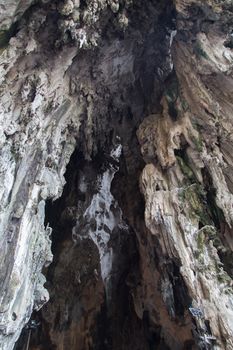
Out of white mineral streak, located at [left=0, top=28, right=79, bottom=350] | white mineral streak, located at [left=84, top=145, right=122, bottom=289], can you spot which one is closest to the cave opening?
white mineral streak, located at [left=84, top=145, right=122, bottom=289]

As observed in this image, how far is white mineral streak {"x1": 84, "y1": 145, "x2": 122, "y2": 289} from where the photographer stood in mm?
12977

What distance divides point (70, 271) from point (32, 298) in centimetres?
492

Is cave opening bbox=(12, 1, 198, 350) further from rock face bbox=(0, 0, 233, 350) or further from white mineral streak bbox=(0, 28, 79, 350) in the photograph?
white mineral streak bbox=(0, 28, 79, 350)

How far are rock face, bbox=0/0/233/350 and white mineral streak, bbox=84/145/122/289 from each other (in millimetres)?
44

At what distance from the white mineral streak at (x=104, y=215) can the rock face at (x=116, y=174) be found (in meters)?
0.04

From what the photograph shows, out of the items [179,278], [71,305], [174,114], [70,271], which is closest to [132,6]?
[174,114]

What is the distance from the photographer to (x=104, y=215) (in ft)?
45.0

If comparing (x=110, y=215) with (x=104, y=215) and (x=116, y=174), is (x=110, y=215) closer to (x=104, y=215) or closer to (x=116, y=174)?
(x=104, y=215)

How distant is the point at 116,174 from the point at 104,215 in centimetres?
173

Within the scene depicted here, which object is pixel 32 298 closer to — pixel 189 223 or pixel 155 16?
pixel 189 223

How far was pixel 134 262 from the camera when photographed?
12469 millimetres

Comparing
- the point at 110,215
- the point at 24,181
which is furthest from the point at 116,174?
the point at 24,181

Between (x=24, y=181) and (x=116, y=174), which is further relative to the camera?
(x=116, y=174)

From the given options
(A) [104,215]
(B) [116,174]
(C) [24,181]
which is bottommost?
(C) [24,181]
